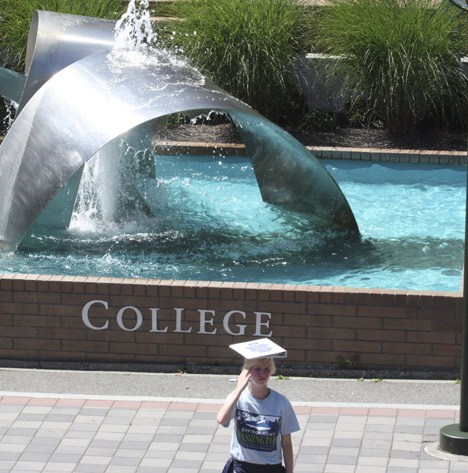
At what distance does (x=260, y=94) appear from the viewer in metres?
17.5

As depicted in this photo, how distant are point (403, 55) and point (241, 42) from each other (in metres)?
2.13

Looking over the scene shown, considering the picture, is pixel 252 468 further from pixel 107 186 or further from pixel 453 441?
pixel 107 186

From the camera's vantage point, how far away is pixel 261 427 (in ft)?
21.0

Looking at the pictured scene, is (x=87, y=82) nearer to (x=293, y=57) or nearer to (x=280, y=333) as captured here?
(x=280, y=333)

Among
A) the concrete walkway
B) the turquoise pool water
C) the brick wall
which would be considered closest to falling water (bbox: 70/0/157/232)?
the turquoise pool water

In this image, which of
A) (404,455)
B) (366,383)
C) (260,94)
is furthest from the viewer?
(260,94)

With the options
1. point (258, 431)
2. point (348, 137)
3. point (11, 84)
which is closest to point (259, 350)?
point (258, 431)

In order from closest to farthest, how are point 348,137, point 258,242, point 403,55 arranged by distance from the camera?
point 258,242 → point 403,55 → point 348,137

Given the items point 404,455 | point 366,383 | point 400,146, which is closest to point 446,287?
point 366,383

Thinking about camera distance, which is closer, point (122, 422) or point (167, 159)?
point (122, 422)

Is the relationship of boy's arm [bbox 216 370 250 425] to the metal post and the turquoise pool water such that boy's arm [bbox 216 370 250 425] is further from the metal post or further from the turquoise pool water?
the turquoise pool water

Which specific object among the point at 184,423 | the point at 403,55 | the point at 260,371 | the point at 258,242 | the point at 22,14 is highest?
the point at 22,14

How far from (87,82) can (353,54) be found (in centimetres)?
632

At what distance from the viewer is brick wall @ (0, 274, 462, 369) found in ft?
30.1
